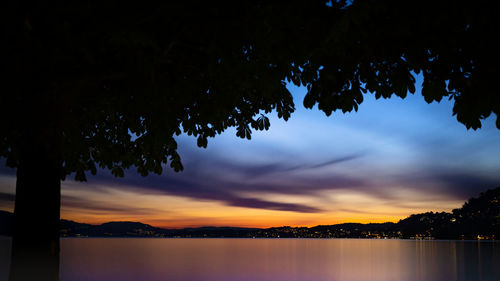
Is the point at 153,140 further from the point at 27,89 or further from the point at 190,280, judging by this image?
the point at 190,280

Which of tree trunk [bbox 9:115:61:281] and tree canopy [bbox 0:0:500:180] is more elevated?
tree canopy [bbox 0:0:500:180]

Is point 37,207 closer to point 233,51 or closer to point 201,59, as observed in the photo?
point 201,59

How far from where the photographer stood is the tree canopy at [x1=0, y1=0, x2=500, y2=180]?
5.10m

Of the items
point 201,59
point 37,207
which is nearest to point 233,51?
point 201,59

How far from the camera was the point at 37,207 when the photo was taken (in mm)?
7113

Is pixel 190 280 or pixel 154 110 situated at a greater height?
pixel 154 110

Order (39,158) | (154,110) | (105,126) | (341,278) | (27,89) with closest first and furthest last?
(27,89) < (39,158) < (154,110) < (105,126) < (341,278)

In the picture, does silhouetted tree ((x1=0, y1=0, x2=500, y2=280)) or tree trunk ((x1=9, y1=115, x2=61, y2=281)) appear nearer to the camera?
silhouetted tree ((x1=0, y1=0, x2=500, y2=280))

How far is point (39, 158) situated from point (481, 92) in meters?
7.76

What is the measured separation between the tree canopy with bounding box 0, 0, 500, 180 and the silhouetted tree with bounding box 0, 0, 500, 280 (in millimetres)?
20

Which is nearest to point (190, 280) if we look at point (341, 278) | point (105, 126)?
point (341, 278)

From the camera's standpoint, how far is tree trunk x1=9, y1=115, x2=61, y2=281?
6957mm

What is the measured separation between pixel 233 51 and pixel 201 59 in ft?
3.44

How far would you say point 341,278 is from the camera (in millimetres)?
60031
